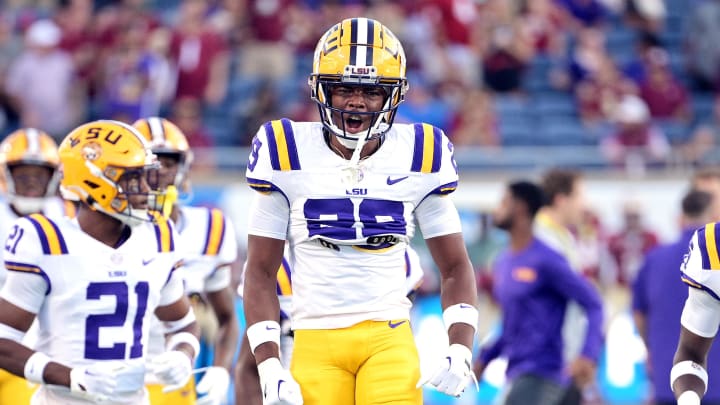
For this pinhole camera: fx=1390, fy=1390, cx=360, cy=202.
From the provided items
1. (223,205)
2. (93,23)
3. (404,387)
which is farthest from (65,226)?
(93,23)

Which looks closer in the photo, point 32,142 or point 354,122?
point 354,122

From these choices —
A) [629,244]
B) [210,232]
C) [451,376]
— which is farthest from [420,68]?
[451,376]

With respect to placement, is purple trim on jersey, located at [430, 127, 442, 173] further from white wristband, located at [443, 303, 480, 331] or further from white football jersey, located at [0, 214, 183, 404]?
white football jersey, located at [0, 214, 183, 404]

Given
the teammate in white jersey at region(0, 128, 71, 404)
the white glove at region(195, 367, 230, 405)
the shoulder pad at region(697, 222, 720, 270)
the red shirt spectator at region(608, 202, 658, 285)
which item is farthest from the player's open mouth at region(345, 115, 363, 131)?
the red shirt spectator at region(608, 202, 658, 285)

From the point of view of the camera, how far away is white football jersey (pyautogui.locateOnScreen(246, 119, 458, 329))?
459cm

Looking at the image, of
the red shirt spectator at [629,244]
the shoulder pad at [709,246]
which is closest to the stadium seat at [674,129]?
the red shirt spectator at [629,244]

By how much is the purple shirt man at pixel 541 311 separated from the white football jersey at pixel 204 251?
161cm

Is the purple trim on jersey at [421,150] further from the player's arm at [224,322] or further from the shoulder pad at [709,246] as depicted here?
the player's arm at [224,322]

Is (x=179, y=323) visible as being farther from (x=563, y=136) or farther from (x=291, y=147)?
(x=563, y=136)

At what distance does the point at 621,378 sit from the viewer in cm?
1150

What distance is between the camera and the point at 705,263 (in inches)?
185

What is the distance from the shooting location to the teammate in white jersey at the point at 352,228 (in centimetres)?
455

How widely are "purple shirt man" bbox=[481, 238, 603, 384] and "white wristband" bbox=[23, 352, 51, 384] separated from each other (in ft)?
9.60

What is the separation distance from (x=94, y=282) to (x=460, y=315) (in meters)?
1.35
